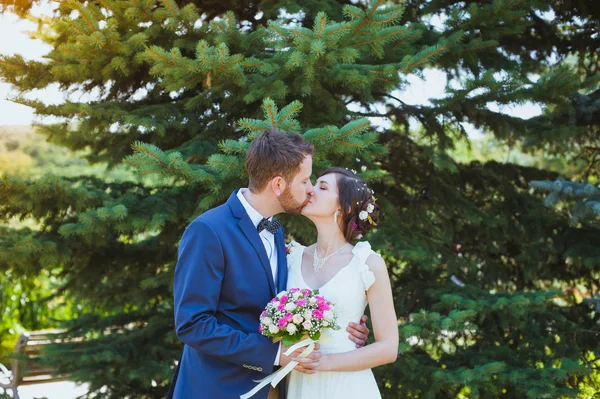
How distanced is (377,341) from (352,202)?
696mm

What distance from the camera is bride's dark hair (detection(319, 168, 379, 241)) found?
116 inches

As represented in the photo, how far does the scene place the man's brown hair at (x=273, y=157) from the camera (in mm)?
2682

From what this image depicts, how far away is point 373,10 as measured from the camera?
3453 millimetres

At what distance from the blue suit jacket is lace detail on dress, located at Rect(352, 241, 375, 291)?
427 mm

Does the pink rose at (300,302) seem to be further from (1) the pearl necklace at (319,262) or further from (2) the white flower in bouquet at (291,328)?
(1) the pearl necklace at (319,262)

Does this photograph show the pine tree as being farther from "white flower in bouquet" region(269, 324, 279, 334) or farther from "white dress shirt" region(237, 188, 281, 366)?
"white flower in bouquet" region(269, 324, 279, 334)

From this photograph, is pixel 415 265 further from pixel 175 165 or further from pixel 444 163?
pixel 175 165

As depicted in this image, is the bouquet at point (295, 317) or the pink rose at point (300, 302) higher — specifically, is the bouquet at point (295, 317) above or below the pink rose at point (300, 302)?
below

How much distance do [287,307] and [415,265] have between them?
3.26 meters

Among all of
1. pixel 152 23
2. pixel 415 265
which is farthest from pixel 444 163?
pixel 152 23

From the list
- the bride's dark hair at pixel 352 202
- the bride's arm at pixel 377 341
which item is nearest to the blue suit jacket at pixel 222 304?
the bride's arm at pixel 377 341

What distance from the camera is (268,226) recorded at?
2.76m

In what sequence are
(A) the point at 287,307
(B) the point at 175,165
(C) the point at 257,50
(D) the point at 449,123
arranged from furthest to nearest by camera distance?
1. (D) the point at 449,123
2. (C) the point at 257,50
3. (B) the point at 175,165
4. (A) the point at 287,307

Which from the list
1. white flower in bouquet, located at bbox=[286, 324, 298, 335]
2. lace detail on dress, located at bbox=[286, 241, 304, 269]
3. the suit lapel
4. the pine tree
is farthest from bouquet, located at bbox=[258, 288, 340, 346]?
the pine tree
